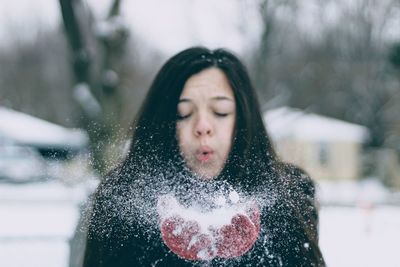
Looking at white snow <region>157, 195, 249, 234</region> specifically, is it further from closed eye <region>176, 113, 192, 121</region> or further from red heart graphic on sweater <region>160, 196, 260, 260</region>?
closed eye <region>176, 113, 192, 121</region>

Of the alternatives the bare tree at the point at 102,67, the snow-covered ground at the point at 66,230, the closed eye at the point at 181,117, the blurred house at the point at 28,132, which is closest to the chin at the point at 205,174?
the closed eye at the point at 181,117

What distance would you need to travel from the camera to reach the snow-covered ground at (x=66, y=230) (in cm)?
267

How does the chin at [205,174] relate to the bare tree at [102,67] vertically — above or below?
below

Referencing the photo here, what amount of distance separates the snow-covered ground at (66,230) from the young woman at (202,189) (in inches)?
16.1

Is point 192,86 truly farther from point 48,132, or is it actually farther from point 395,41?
point 48,132

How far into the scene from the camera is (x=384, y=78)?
886 inches

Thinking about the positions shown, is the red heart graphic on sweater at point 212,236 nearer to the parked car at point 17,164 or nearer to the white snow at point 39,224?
the white snow at point 39,224

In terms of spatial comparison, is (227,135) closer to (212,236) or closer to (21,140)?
(212,236)

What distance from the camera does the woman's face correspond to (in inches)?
46.2

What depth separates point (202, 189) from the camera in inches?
46.6

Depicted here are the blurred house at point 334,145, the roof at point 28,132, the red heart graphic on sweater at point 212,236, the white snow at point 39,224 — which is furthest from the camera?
the blurred house at point 334,145

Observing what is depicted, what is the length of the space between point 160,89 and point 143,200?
0.74 feet

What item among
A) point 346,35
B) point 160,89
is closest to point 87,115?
point 160,89

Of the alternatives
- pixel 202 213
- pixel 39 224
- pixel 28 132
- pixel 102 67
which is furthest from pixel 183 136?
pixel 28 132
